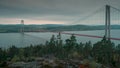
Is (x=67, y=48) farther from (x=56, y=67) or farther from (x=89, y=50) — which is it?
(x=56, y=67)

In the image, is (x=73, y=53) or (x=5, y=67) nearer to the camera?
(x=5, y=67)

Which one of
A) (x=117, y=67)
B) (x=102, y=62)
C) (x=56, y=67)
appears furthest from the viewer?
(x=102, y=62)

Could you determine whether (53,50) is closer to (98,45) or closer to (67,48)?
(67,48)

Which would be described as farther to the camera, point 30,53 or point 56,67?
point 30,53

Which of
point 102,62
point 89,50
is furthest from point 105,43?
point 89,50

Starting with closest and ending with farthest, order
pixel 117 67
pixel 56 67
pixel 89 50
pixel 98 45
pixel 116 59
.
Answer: pixel 56 67 < pixel 117 67 < pixel 116 59 < pixel 98 45 < pixel 89 50

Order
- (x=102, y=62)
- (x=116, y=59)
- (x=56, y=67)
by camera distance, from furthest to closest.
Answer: (x=116, y=59), (x=102, y=62), (x=56, y=67)

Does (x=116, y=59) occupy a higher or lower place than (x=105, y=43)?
lower

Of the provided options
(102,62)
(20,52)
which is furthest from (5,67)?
(20,52)

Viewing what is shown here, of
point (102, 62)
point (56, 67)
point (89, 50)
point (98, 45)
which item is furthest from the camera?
point (89, 50)
